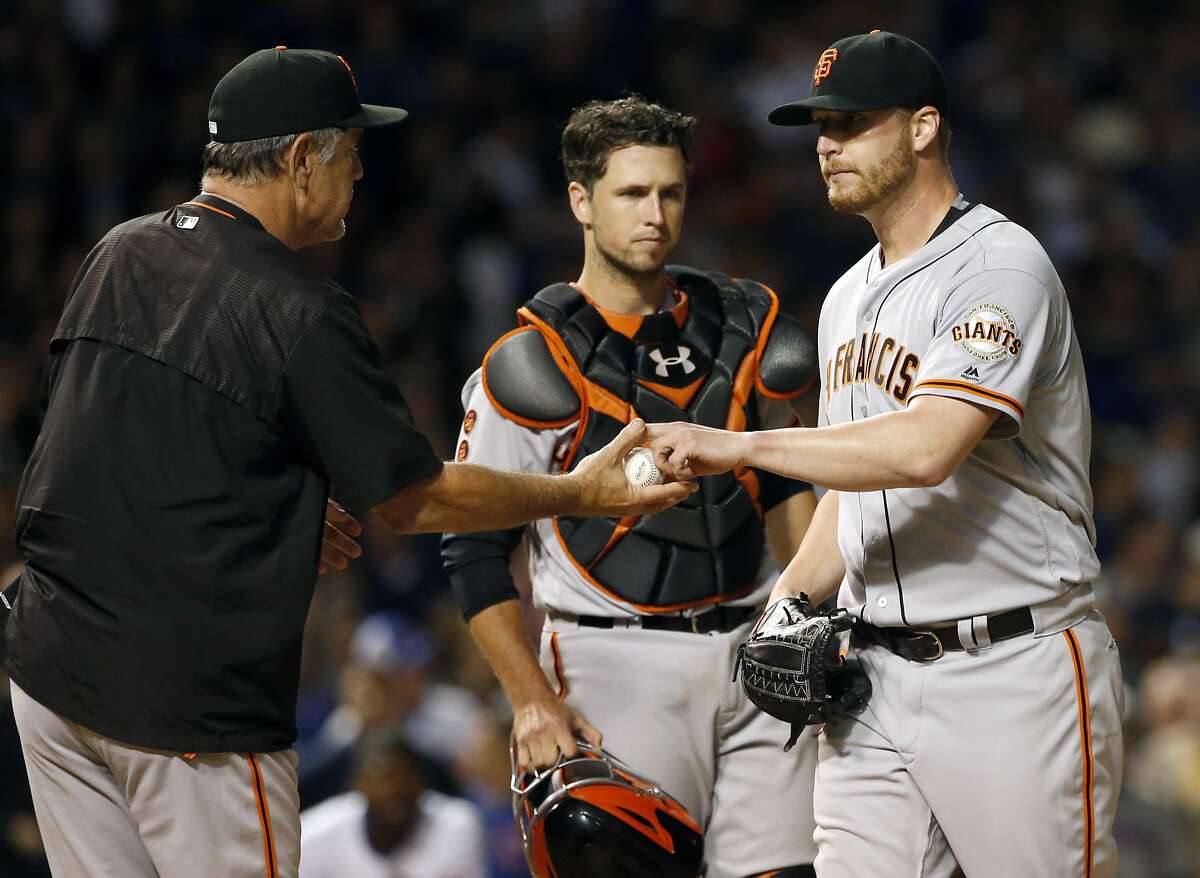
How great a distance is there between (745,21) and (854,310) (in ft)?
24.9

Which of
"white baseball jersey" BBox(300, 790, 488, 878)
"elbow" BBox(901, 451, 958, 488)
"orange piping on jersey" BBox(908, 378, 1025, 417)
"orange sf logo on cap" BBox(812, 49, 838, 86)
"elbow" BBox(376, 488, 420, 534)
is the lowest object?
"white baseball jersey" BBox(300, 790, 488, 878)

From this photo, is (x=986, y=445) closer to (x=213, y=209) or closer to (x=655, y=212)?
(x=655, y=212)

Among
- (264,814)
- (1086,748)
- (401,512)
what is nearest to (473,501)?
(401,512)

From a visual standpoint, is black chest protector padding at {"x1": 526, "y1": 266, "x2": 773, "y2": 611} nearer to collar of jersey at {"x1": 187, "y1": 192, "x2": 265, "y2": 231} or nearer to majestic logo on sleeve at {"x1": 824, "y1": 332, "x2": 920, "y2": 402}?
majestic logo on sleeve at {"x1": 824, "y1": 332, "x2": 920, "y2": 402}

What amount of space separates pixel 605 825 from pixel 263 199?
1.57 metres

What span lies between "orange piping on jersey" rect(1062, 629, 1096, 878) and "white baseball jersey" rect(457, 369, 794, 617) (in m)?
1.03

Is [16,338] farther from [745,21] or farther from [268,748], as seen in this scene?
[268,748]

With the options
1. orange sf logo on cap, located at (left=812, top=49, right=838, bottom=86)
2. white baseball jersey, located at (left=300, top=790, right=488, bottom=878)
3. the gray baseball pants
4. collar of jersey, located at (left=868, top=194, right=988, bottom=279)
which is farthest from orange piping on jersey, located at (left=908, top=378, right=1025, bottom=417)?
white baseball jersey, located at (left=300, top=790, right=488, bottom=878)

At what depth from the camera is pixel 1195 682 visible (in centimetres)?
639

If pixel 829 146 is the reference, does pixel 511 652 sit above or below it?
below

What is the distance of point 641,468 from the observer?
354 cm

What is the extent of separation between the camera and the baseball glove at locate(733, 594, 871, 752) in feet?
11.1

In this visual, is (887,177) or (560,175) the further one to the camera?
(560,175)

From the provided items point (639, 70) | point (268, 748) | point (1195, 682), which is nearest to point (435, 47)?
point (639, 70)
